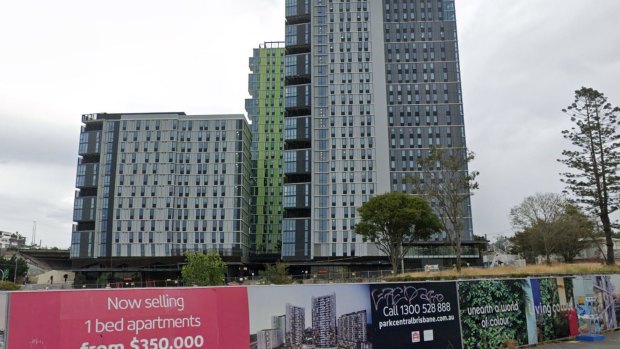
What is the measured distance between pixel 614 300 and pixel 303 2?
11627 centimetres

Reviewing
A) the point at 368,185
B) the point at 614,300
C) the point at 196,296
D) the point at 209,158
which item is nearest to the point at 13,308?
the point at 196,296

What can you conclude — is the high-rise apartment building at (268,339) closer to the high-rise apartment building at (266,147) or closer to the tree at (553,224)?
the tree at (553,224)

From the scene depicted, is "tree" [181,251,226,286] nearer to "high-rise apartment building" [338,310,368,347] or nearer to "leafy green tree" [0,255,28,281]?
"high-rise apartment building" [338,310,368,347]

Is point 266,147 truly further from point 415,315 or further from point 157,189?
point 415,315

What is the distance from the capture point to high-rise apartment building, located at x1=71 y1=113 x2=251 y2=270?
368 ft

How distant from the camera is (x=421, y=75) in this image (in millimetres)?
118750

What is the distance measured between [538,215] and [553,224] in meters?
5.46

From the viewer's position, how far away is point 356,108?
4496 inches

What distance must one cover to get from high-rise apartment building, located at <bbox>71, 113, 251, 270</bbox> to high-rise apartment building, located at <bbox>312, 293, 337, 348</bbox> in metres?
104

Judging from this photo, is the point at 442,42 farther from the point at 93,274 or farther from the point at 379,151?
the point at 93,274

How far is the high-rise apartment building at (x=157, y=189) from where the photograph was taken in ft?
368

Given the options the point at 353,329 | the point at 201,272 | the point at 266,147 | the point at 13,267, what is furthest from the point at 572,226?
the point at 13,267

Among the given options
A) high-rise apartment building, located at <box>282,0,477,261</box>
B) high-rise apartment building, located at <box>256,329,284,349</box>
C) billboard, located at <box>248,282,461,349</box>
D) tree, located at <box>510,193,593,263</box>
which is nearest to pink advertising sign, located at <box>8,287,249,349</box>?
high-rise apartment building, located at <box>256,329,284,349</box>

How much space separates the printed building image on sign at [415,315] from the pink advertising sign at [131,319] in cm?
374
